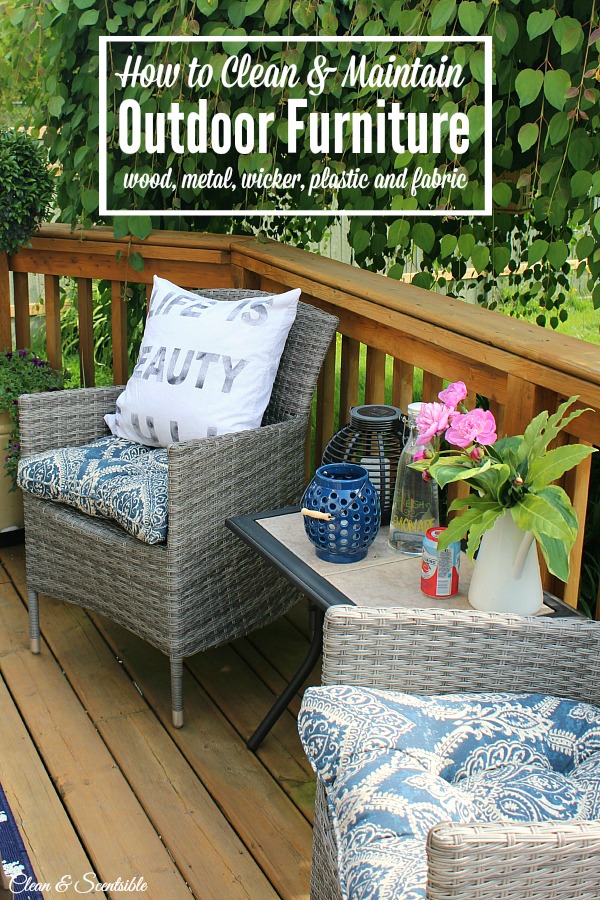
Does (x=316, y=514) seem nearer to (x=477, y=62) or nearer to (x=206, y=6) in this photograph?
(x=477, y=62)

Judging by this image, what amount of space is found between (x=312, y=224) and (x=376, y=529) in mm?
1668

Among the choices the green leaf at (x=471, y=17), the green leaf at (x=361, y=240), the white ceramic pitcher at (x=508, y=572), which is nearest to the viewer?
the white ceramic pitcher at (x=508, y=572)

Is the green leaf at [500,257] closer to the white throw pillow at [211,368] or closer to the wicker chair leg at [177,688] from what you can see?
the white throw pillow at [211,368]

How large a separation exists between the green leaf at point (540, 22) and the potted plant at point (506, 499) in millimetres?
1037

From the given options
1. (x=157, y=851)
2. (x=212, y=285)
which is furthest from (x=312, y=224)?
(x=157, y=851)

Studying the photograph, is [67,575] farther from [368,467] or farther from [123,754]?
[368,467]

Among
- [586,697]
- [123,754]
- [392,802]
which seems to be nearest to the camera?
[392,802]

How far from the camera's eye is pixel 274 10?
2.42m

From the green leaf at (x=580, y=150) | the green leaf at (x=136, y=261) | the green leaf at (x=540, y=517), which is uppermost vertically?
the green leaf at (x=580, y=150)

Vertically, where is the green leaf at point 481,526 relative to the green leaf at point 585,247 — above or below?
below

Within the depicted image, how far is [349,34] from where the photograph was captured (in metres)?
2.61

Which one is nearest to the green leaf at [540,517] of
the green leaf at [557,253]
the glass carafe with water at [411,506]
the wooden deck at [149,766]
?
the glass carafe with water at [411,506]

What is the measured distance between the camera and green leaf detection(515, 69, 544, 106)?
208cm

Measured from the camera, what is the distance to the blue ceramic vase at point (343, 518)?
1.64m
